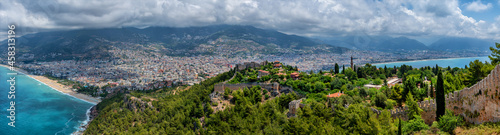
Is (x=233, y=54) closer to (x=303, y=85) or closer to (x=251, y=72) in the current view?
(x=251, y=72)

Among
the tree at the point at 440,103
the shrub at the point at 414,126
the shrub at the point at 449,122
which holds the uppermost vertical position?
the tree at the point at 440,103

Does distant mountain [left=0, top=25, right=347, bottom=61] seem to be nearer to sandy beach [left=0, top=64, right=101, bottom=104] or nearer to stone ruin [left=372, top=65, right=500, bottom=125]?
sandy beach [left=0, top=64, right=101, bottom=104]

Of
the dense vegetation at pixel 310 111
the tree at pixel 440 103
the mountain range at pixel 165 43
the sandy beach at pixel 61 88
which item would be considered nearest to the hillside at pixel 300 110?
the dense vegetation at pixel 310 111

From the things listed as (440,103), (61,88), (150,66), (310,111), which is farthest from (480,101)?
(150,66)

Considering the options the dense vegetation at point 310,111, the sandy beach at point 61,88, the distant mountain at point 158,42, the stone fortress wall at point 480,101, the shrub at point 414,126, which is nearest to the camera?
the stone fortress wall at point 480,101

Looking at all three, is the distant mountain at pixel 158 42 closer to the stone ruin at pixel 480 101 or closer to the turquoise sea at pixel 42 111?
the turquoise sea at pixel 42 111

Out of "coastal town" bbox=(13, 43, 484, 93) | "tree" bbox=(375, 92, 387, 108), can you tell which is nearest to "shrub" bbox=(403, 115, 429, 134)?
"tree" bbox=(375, 92, 387, 108)

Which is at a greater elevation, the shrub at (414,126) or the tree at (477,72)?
the tree at (477,72)

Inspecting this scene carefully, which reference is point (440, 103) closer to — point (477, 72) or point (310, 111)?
point (477, 72)
